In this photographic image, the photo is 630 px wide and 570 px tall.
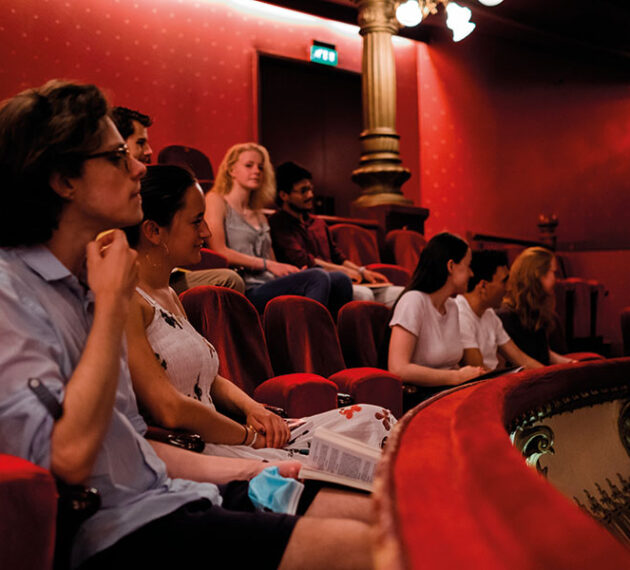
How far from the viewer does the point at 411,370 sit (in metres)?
1.57

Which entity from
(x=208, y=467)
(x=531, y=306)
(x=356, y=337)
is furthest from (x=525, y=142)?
(x=208, y=467)

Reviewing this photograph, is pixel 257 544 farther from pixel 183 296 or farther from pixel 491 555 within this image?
pixel 183 296

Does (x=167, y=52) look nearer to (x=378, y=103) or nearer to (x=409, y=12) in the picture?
(x=378, y=103)

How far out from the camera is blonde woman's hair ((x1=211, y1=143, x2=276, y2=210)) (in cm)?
210

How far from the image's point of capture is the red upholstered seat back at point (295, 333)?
1.60m

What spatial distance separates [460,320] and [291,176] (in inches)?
27.8

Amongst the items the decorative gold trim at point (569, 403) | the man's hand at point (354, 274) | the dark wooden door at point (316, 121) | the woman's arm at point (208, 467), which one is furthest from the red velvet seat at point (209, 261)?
the dark wooden door at point (316, 121)

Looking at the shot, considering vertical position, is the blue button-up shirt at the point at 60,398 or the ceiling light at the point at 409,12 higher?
the ceiling light at the point at 409,12

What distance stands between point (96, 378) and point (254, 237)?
1.52m

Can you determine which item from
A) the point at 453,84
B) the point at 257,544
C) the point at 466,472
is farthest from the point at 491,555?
the point at 453,84

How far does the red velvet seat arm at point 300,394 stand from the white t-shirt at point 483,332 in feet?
2.12

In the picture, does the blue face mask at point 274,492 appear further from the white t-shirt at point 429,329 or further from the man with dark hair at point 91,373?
the white t-shirt at point 429,329

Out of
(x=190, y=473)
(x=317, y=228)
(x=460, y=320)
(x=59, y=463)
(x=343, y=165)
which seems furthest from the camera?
(x=343, y=165)

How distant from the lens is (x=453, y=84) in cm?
471
